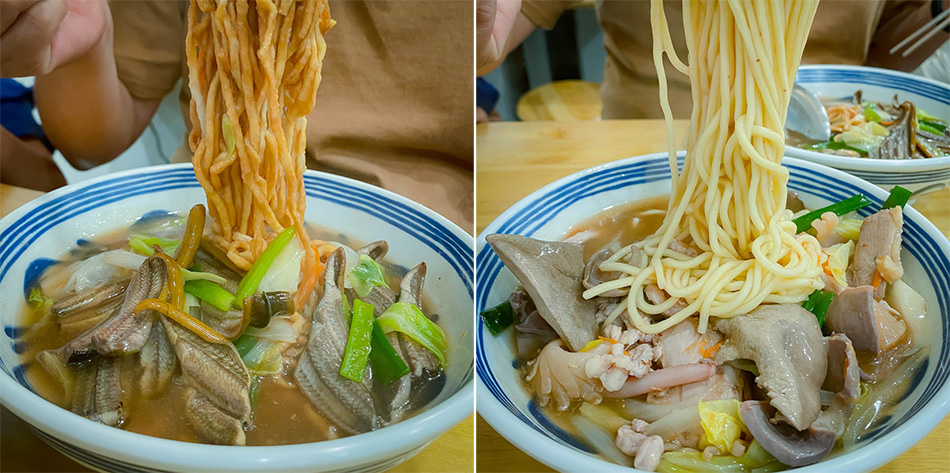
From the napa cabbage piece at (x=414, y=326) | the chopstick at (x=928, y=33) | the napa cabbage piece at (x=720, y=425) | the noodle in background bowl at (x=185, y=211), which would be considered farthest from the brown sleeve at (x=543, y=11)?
the chopstick at (x=928, y=33)

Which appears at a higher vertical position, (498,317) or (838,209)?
(838,209)

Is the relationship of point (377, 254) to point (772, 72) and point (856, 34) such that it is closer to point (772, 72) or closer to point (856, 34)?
point (772, 72)

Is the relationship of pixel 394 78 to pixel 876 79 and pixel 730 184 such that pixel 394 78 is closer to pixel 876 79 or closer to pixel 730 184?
pixel 730 184

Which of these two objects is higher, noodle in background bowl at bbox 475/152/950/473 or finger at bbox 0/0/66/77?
finger at bbox 0/0/66/77

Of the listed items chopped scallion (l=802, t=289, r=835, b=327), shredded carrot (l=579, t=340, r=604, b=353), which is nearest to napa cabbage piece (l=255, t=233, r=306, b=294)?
shredded carrot (l=579, t=340, r=604, b=353)

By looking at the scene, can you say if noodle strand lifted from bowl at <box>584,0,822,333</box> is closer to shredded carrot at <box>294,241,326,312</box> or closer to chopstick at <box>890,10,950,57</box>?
shredded carrot at <box>294,241,326,312</box>

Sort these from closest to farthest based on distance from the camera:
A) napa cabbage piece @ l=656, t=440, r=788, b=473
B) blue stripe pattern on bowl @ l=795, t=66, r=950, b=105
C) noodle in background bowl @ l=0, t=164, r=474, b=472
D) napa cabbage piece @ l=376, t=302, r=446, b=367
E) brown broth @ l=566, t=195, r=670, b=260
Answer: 1. noodle in background bowl @ l=0, t=164, r=474, b=472
2. napa cabbage piece @ l=656, t=440, r=788, b=473
3. napa cabbage piece @ l=376, t=302, r=446, b=367
4. brown broth @ l=566, t=195, r=670, b=260
5. blue stripe pattern on bowl @ l=795, t=66, r=950, b=105

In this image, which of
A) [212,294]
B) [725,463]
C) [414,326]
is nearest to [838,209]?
[725,463]
